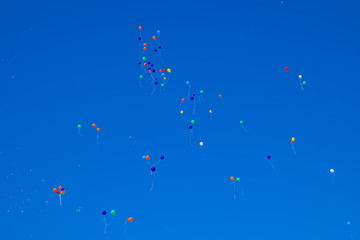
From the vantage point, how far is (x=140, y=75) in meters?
6.22

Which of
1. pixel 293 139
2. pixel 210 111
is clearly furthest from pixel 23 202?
pixel 293 139

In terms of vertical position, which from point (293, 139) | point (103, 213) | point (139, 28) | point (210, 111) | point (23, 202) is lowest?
point (103, 213)

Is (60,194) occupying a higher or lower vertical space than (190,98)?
lower

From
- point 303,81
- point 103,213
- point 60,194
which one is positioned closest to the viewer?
point 103,213

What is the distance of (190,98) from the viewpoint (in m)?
6.07

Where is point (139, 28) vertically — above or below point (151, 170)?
above

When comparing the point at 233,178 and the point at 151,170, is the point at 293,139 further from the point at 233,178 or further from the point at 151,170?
the point at 151,170

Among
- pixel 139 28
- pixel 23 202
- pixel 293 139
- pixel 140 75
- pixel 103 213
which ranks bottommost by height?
pixel 103 213

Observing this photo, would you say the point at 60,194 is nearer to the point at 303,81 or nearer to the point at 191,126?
the point at 191,126

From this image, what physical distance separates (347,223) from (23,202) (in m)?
4.30

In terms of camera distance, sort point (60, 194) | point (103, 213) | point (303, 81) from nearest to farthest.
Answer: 1. point (103, 213)
2. point (60, 194)
3. point (303, 81)

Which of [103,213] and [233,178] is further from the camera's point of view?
[233,178]

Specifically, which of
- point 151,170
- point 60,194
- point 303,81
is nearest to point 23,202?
point 60,194

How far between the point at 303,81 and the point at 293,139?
0.91m
